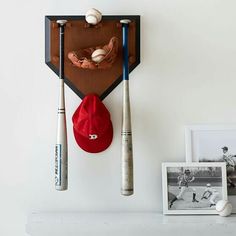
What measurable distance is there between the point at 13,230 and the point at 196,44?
813mm

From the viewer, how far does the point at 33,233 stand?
135 cm

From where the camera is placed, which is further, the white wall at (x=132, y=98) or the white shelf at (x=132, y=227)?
the white wall at (x=132, y=98)

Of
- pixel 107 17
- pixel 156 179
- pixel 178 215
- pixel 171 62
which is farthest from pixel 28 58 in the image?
pixel 178 215

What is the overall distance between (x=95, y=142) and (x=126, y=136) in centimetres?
11

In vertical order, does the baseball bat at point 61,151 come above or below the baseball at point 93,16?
below

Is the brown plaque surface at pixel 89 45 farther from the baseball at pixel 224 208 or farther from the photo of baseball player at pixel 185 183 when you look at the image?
the baseball at pixel 224 208

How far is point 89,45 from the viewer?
1.47m

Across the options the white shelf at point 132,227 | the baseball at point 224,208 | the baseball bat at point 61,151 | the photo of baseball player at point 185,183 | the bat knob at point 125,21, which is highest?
the bat knob at point 125,21

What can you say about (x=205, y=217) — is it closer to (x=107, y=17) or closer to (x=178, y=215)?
(x=178, y=215)

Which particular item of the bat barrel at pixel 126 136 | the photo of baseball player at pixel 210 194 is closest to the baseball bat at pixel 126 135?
the bat barrel at pixel 126 136

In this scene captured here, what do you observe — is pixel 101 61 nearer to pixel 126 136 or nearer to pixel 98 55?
pixel 98 55

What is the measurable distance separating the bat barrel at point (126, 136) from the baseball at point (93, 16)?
0.08 metres

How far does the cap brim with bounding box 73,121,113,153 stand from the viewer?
4.74 feet

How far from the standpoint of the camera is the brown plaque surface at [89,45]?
147cm
